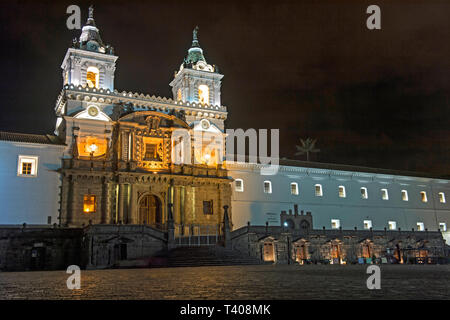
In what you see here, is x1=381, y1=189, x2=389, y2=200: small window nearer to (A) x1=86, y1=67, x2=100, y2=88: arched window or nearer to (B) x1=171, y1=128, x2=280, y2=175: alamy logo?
(B) x1=171, y1=128, x2=280, y2=175: alamy logo

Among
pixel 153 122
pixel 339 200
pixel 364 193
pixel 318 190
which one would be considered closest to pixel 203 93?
pixel 153 122

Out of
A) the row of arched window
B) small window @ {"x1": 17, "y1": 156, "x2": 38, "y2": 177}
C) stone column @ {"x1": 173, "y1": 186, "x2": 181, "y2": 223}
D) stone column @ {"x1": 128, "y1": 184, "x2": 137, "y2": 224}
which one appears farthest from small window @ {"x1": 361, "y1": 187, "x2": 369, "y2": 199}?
small window @ {"x1": 17, "y1": 156, "x2": 38, "y2": 177}

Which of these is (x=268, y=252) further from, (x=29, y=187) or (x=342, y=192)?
(x=29, y=187)

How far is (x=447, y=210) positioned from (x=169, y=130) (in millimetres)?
40152

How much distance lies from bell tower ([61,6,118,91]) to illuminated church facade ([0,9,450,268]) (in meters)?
0.09

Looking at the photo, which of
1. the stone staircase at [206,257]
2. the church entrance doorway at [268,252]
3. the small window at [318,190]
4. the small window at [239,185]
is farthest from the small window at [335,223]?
the stone staircase at [206,257]

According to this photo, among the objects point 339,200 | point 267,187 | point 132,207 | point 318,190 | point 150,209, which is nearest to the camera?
point 132,207

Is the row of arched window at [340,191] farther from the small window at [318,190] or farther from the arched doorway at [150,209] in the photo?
the arched doorway at [150,209]

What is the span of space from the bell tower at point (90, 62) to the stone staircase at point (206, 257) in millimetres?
18801

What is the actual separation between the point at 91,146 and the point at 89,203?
4.98m

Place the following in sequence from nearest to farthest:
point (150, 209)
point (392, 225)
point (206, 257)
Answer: point (206, 257) → point (150, 209) → point (392, 225)

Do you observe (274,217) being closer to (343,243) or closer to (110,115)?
(343,243)

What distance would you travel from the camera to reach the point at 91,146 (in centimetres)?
3788
